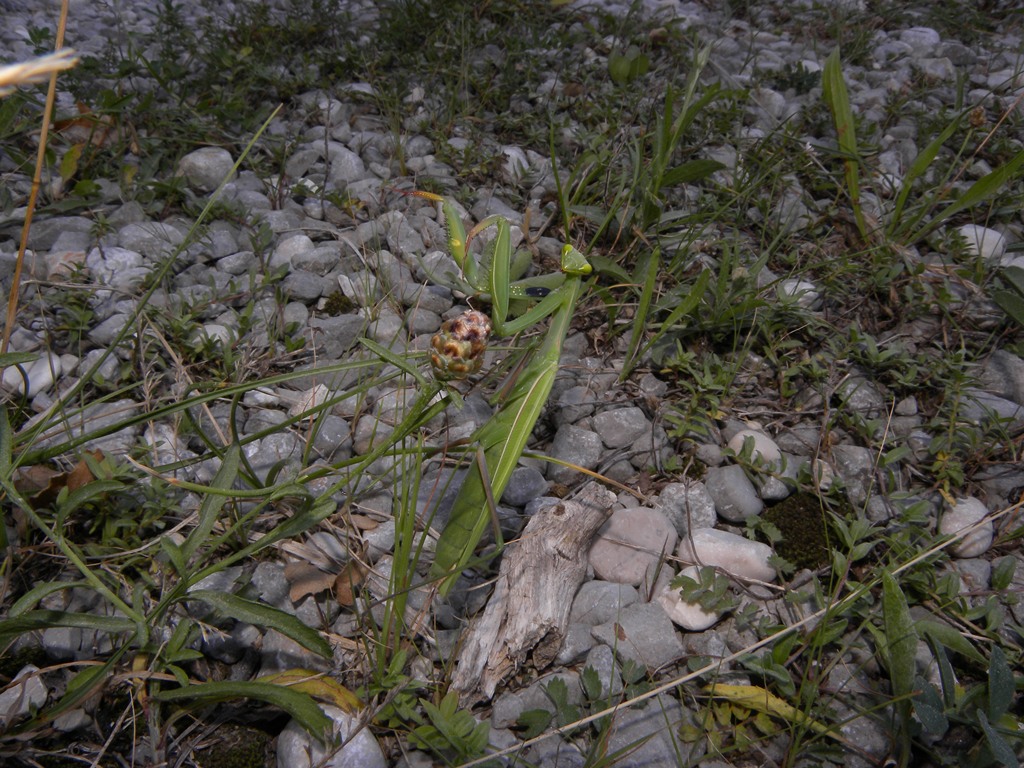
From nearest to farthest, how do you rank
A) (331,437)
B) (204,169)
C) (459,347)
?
(459,347) < (331,437) < (204,169)

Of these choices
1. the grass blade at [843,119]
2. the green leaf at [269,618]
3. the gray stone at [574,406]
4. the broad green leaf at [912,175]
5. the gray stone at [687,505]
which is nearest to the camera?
the green leaf at [269,618]

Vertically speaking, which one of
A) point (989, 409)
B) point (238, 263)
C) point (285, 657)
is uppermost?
point (989, 409)

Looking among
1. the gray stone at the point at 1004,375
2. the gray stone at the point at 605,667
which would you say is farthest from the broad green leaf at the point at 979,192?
the gray stone at the point at 605,667

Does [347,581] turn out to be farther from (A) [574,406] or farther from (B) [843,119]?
(B) [843,119]

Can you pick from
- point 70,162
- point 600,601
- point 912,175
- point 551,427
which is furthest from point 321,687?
Result: point 912,175

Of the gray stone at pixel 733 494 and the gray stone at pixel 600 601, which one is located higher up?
the gray stone at pixel 733 494

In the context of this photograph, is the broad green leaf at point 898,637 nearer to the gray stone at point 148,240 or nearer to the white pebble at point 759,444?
the white pebble at point 759,444

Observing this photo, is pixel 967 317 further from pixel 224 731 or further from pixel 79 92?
pixel 79 92
